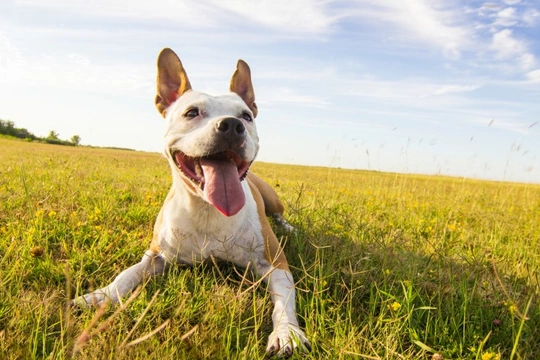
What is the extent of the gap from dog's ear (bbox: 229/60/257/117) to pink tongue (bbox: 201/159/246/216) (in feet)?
3.92

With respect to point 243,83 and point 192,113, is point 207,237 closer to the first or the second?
point 192,113

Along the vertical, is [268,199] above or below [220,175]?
below

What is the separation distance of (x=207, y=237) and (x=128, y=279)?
689mm

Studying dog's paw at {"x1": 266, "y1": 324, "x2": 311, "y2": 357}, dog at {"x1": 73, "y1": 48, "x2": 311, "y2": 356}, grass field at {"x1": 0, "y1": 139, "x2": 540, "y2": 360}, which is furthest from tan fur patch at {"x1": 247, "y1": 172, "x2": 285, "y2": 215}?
dog's paw at {"x1": 266, "y1": 324, "x2": 311, "y2": 357}

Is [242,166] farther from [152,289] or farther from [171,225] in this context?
[152,289]

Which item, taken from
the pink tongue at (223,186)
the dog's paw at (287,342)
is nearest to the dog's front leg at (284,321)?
the dog's paw at (287,342)

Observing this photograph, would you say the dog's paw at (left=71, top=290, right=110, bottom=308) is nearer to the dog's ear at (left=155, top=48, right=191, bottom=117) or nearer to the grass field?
the grass field

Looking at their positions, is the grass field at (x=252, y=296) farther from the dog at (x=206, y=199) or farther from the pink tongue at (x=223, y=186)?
the pink tongue at (x=223, y=186)

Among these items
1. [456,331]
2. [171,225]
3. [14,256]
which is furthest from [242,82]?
[456,331]

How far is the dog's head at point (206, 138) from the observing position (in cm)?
303

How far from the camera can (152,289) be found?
3080 millimetres

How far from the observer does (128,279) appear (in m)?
3.07

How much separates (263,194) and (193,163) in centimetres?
238

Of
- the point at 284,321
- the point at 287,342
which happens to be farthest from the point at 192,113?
the point at 287,342
